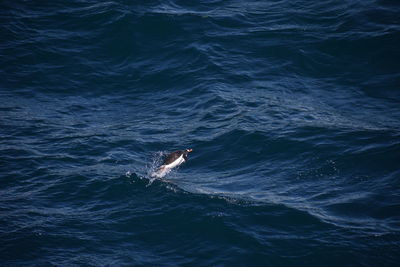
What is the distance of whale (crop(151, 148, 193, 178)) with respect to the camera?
60.6ft

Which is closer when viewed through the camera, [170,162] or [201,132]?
[170,162]

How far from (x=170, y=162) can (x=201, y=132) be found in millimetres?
3303

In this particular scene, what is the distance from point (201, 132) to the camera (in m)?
21.3

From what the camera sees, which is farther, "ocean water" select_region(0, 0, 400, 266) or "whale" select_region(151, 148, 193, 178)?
"whale" select_region(151, 148, 193, 178)

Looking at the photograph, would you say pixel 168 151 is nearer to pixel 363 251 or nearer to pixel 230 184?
pixel 230 184

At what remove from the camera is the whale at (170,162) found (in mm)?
18469

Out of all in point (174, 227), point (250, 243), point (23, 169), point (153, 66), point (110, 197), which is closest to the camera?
point (250, 243)

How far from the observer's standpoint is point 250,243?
603 inches

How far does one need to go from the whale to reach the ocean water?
41 cm

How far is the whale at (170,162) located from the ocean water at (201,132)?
1.35ft

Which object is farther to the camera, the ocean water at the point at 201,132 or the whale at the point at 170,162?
the whale at the point at 170,162

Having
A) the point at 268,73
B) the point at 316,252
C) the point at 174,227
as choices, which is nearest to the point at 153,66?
the point at 268,73

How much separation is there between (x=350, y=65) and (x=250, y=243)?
12998 mm

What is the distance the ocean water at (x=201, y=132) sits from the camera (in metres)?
15.5
